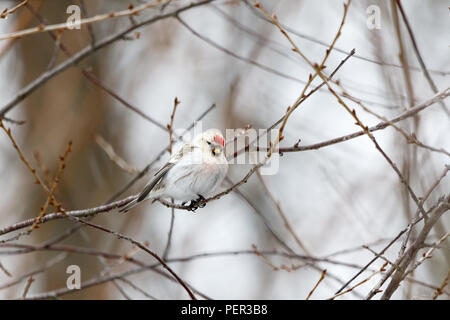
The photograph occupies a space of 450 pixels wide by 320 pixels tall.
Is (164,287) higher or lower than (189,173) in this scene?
higher

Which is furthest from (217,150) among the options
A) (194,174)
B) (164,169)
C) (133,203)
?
(133,203)

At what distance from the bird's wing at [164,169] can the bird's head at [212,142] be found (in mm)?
86

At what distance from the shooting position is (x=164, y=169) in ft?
11.3

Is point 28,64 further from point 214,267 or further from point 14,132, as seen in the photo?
point 214,267

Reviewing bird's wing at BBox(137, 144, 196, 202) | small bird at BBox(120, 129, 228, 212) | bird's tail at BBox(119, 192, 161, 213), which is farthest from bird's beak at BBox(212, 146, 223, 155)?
bird's tail at BBox(119, 192, 161, 213)

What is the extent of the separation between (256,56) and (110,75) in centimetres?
201

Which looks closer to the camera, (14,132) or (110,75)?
(14,132)

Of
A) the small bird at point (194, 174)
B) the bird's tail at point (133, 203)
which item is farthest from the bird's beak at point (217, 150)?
the bird's tail at point (133, 203)

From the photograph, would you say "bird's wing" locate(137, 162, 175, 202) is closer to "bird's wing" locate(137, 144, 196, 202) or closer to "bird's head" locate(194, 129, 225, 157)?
"bird's wing" locate(137, 144, 196, 202)

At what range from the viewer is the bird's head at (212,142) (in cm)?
337

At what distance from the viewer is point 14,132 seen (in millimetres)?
6477

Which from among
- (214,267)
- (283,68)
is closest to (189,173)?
(283,68)
